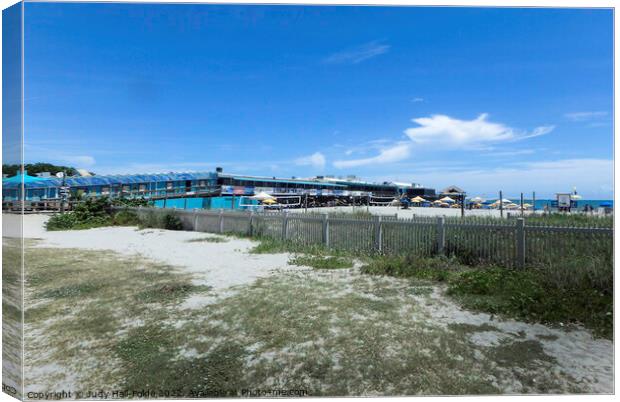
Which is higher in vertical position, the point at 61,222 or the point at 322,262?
the point at 61,222

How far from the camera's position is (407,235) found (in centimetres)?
823

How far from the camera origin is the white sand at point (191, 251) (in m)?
6.33

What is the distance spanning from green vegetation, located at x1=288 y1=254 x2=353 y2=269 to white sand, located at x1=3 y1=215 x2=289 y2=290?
32cm

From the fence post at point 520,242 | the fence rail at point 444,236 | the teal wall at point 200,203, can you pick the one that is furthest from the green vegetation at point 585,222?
the teal wall at point 200,203

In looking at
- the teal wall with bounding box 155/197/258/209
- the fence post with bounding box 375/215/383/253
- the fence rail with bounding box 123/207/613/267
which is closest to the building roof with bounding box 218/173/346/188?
the teal wall with bounding box 155/197/258/209

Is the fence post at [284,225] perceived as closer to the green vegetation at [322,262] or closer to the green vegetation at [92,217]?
the green vegetation at [322,262]

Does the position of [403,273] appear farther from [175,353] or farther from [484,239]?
[175,353]

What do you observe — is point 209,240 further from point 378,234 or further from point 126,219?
point 126,219

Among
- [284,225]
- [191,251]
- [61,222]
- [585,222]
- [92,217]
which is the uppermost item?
[585,222]

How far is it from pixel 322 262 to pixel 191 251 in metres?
4.14

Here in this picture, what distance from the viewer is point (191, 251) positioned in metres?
9.62

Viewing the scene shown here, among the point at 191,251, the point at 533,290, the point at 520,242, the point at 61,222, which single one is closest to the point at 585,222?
the point at 520,242

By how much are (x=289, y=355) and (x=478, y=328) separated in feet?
6.89

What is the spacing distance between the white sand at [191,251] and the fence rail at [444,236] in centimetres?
147
